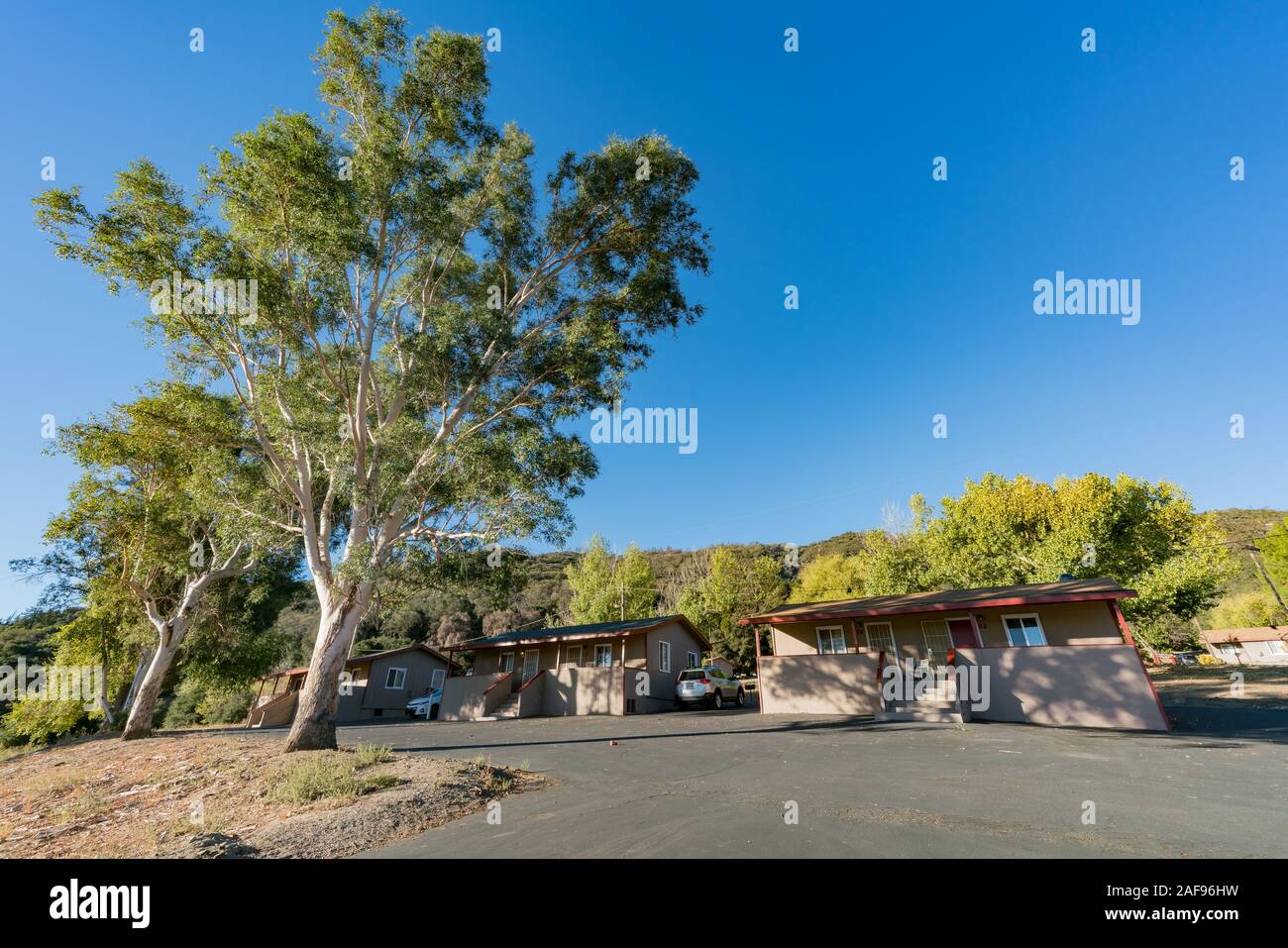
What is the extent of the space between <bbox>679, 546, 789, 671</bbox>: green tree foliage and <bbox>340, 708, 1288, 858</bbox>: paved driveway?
26360 millimetres

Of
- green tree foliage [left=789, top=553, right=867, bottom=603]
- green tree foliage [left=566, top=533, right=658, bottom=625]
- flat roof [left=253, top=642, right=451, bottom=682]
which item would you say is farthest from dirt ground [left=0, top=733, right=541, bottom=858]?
green tree foliage [left=789, top=553, right=867, bottom=603]

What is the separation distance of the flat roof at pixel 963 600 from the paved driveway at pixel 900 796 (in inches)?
140

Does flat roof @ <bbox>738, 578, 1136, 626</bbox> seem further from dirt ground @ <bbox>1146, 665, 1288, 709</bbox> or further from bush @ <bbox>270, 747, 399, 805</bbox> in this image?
bush @ <bbox>270, 747, 399, 805</bbox>

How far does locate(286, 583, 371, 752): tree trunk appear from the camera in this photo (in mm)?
9977

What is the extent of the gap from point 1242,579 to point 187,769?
96114 mm

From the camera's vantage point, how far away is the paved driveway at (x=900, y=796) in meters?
4.37

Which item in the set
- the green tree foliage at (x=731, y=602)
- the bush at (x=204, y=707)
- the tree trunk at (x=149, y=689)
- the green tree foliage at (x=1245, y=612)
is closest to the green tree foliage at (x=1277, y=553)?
the green tree foliage at (x=1245, y=612)

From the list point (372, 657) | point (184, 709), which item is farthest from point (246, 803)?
point (184, 709)

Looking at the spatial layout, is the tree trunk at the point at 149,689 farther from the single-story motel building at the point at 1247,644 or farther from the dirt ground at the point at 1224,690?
the single-story motel building at the point at 1247,644

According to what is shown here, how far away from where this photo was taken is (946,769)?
25.0ft

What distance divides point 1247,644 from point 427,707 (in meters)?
76.0

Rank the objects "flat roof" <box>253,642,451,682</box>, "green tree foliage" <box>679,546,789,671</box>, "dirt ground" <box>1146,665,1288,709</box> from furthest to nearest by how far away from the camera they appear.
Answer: "green tree foliage" <box>679,546,789,671</box>
"flat roof" <box>253,642,451,682</box>
"dirt ground" <box>1146,665,1288,709</box>
